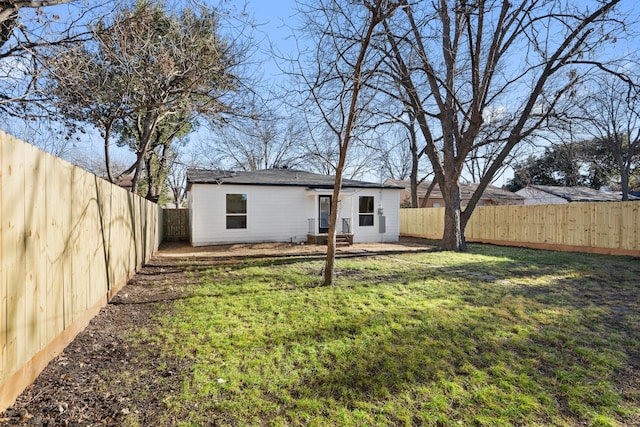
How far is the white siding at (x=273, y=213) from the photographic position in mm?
11766

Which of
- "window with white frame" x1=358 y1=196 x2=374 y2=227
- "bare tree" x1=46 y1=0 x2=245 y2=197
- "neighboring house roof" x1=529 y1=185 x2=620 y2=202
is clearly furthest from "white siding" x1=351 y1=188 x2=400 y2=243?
"neighboring house roof" x1=529 y1=185 x2=620 y2=202

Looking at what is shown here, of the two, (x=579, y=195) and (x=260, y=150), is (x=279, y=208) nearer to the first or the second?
(x=260, y=150)

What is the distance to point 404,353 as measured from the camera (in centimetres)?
308

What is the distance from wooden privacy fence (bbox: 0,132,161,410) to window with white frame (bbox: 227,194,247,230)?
26.1 feet

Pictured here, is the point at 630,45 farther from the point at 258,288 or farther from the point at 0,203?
the point at 0,203

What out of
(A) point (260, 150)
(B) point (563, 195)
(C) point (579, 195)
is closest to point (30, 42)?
(A) point (260, 150)

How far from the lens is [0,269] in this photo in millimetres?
1913

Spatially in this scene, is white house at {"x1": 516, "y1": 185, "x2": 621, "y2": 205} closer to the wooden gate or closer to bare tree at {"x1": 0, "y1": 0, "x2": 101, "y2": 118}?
the wooden gate

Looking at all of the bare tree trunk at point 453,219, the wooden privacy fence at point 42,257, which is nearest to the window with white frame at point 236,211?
the bare tree trunk at point 453,219

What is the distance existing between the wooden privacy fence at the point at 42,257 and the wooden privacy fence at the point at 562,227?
42.1 feet

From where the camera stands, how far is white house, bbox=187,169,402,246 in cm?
1182

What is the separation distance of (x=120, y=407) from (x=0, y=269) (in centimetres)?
114

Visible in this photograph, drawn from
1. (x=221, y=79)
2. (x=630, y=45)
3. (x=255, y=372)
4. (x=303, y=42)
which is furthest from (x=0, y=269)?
(x=630, y=45)

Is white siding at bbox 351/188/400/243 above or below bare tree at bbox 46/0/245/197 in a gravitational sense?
below
